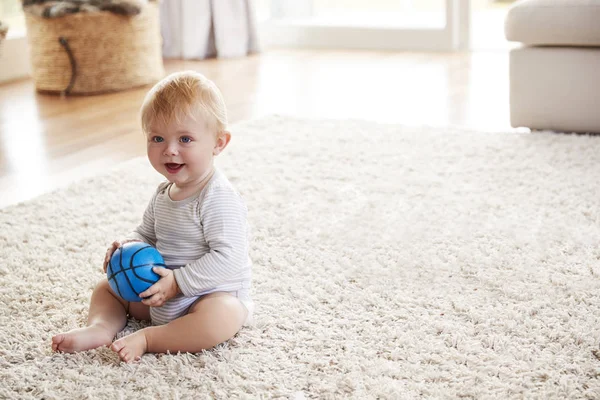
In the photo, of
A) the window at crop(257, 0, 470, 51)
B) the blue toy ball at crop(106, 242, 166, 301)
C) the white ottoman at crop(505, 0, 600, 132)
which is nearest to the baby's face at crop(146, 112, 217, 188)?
the blue toy ball at crop(106, 242, 166, 301)

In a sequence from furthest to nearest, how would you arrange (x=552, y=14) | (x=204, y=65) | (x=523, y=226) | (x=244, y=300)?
(x=204, y=65) < (x=552, y=14) < (x=523, y=226) < (x=244, y=300)

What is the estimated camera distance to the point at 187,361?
4.34 feet

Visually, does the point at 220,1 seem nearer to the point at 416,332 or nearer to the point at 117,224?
the point at 117,224

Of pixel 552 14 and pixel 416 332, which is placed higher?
pixel 552 14

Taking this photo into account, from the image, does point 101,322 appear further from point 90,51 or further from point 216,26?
point 216,26

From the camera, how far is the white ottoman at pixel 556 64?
252cm

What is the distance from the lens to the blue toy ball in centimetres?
133

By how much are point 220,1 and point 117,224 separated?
2840 mm

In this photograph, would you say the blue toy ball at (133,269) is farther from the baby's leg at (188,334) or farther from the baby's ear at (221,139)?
the baby's ear at (221,139)

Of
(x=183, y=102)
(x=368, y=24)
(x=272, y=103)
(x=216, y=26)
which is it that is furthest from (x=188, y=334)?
(x=368, y=24)

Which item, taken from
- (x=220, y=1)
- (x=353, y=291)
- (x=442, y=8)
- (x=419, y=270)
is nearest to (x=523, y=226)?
(x=419, y=270)

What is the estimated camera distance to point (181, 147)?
4.52 feet

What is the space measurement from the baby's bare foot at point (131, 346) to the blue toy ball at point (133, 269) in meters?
0.07

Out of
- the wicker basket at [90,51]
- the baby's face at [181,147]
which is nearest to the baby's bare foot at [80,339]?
the baby's face at [181,147]
